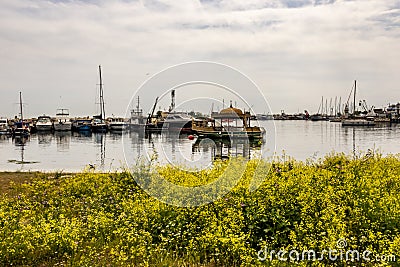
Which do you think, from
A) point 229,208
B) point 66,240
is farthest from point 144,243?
point 229,208

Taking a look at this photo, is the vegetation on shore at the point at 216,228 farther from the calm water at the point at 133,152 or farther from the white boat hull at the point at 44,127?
the white boat hull at the point at 44,127

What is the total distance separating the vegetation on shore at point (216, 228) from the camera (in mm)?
5258

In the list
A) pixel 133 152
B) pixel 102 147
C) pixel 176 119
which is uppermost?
pixel 176 119

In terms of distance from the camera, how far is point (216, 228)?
18.7ft

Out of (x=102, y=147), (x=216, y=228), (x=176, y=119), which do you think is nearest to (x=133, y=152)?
(x=176, y=119)

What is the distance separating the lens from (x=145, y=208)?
6641mm

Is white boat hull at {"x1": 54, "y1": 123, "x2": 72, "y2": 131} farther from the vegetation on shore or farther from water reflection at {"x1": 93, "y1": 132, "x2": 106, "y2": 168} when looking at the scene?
the vegetation on shore

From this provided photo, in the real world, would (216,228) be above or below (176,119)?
below

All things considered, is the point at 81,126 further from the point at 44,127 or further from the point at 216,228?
the point at 216,228

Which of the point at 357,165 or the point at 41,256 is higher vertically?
the point at 357,165

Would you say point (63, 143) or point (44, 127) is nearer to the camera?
point (63, 143)

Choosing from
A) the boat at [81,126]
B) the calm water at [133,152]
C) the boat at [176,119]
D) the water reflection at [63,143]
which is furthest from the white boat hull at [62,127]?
the boat at [176,119]

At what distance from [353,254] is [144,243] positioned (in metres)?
2.67

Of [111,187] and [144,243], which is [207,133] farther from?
[144,243]
